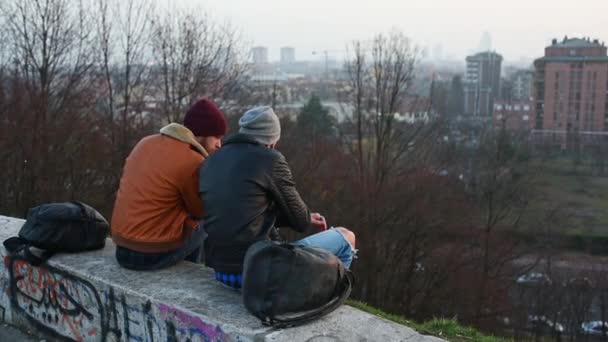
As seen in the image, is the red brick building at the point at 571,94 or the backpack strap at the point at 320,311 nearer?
the backpack strap at the point at 320,311

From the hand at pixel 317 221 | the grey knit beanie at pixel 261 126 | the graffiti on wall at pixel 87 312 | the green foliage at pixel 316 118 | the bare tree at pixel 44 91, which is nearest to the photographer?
the graffiti on wall at pixel 87 312

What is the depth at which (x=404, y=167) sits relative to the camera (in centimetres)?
2608

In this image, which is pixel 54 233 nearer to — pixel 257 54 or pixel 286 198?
pixel 286 198

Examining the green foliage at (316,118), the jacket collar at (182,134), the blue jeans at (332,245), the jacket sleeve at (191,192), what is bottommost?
the green foliage at (316,118)

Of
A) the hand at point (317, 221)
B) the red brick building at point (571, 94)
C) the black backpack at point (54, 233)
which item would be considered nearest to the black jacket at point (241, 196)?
the hand at point (317, 221)

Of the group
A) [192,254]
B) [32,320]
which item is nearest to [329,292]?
[192,254]

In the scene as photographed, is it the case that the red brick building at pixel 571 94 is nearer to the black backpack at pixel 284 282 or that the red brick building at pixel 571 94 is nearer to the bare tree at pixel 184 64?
the bare tree at pixel 184 64

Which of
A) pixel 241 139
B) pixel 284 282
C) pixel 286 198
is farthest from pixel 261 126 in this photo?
pixel 284 282

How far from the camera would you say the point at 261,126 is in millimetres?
3273

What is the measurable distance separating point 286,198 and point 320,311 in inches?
23.0

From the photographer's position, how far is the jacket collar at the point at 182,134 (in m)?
3.54

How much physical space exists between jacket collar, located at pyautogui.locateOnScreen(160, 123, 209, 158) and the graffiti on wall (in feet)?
2.76

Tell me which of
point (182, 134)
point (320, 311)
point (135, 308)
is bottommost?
point (135, 308)

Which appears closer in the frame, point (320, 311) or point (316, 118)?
point (320, 311)
